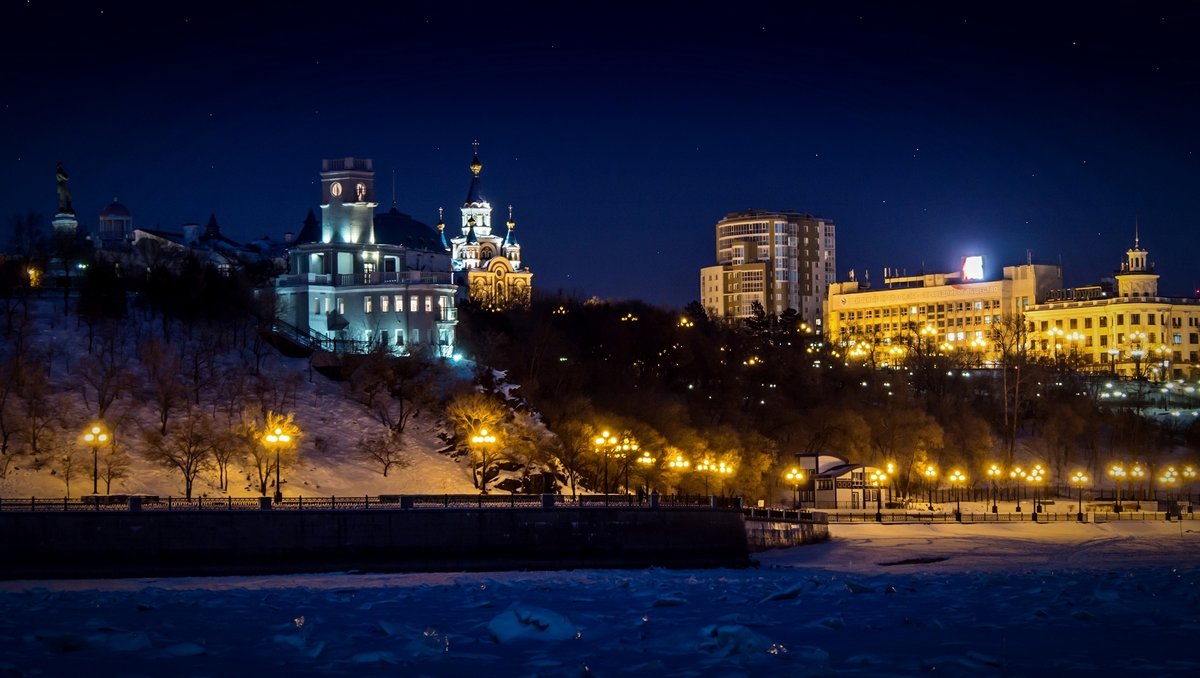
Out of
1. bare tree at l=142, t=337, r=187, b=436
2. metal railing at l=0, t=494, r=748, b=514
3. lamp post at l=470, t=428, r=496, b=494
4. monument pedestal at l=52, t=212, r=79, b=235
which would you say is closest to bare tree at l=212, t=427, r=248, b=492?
bare tree at l=142, t=337, r=187, b=436

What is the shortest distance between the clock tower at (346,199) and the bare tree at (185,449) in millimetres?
34647

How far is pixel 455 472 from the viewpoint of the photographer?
80500 millimetres

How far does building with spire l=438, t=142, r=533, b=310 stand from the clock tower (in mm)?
56184

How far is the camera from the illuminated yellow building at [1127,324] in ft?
607

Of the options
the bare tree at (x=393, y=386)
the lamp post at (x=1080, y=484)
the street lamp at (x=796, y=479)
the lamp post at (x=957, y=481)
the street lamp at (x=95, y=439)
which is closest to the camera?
the street lamp at (x=95, y=439)

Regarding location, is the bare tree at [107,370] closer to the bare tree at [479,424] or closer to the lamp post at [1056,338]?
the bare tree at [479,424]

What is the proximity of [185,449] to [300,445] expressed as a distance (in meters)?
7.69

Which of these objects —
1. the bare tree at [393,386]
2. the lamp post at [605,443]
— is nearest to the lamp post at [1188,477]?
the lamp post at [605,443]

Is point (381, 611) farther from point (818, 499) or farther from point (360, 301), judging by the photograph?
point (360, 301)

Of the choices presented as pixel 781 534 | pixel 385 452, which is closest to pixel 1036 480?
pixel 781 534

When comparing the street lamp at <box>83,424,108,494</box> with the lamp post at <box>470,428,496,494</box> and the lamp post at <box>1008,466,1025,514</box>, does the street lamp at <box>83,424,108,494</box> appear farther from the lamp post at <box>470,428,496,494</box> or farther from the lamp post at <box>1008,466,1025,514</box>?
the lamp post at <box>1008,466,1025,514</box>

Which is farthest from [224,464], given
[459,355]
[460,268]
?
[460,268]

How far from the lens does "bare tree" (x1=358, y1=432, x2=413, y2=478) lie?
261ft

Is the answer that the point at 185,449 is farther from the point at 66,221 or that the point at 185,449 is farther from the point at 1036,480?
the point at 66,221
